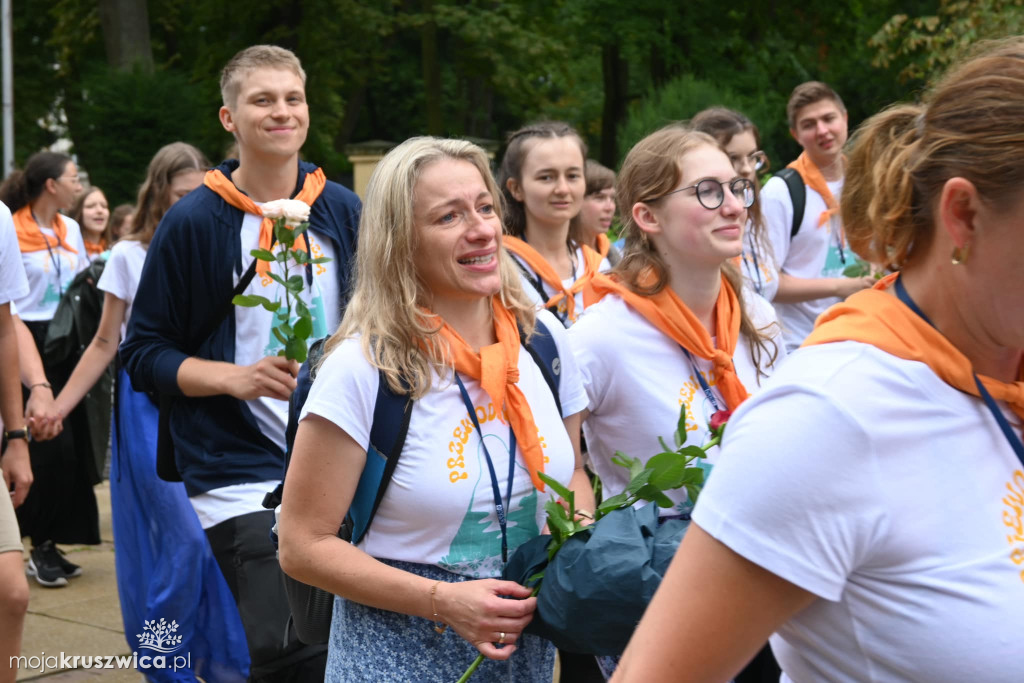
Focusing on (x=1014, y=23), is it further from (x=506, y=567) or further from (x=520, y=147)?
(x=506, y=567)

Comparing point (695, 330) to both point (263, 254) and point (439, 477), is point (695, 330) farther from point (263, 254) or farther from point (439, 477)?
point (263, 254)

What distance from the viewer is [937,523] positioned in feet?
5.01

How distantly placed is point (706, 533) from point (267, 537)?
266cm

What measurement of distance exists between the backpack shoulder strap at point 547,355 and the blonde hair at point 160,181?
10.4ft

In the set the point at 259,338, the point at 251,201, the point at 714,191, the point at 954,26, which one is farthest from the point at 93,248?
the point at 954,26

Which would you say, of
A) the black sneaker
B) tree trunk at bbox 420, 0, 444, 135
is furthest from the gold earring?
tree trunk at bbox 420, 0, 444, 135

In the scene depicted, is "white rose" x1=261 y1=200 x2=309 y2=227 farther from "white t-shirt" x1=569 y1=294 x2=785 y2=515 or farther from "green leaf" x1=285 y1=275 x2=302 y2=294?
"white t-shirt" x1=569 y1=294 x2=785 y2=515

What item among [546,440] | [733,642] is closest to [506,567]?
[546,440]

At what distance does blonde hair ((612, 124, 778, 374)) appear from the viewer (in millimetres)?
3771

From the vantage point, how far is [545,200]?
557 centimetres

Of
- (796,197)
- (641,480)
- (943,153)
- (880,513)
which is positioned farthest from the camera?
(796,197)

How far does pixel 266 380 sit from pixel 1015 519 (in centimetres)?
258

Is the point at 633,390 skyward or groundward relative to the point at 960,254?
groundward

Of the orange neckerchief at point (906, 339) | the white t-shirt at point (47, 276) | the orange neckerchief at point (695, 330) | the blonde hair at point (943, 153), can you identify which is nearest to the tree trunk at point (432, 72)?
the white t-shirt at point (47, 276)
